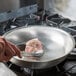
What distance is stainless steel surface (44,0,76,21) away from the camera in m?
1.18

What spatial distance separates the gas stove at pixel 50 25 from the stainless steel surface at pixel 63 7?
12 centimetres

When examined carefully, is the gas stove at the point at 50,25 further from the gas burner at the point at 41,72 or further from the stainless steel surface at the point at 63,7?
the stainless steel surface at the point at 63,7

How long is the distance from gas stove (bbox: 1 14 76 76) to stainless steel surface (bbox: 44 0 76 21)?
0.41 feet

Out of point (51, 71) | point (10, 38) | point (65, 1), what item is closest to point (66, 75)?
point (51, 71)

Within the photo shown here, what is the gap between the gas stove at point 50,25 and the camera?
712 mm

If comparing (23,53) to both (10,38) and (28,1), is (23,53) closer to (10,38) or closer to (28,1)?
(10,38)

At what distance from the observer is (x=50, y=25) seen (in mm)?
961

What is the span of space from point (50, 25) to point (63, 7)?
307 mm

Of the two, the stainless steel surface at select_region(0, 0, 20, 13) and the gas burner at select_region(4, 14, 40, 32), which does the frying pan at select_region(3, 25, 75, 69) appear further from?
the stainless steel surface at select_region(0, 0, 20, 13)

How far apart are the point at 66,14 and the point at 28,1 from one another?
0.80 feet

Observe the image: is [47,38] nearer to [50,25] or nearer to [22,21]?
[50,25]

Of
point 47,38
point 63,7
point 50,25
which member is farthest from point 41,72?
point 63,7

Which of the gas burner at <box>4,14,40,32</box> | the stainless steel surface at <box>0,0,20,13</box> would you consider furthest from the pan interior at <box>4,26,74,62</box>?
the stainless steel surface at <box>0,0,20,13</box>

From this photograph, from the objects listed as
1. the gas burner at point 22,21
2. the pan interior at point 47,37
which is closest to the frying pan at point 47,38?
the pan interior at point 47,37
